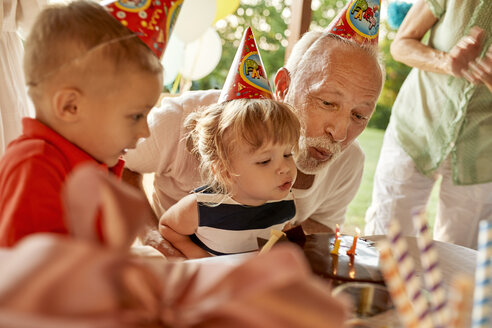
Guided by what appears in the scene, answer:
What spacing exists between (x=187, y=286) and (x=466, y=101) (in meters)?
1.89

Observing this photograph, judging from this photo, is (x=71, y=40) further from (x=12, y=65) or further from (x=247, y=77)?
(x=12, y=65)

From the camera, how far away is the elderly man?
1.57 metres

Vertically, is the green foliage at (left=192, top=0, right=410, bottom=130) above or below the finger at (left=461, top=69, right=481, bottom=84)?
below

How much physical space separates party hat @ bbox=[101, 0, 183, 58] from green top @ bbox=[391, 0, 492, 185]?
144 centimetres

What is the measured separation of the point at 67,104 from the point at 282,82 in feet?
3.26

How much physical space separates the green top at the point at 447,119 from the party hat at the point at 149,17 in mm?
1436

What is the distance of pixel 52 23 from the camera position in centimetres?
81

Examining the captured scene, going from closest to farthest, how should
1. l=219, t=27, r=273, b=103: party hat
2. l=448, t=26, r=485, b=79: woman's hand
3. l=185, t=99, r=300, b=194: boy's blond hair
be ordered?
l=185, t=99, r=300, b=194: boy's blond hair < l=219, t=27, r=273, b=103: party hat < l=448, t=26, r=485, b=79: woman's hand

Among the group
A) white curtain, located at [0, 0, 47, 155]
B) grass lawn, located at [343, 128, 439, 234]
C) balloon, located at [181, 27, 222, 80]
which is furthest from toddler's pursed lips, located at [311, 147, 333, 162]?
grass lawn, located at [343, 128, 439, 234]

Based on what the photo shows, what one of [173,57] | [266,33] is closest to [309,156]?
[173,57]

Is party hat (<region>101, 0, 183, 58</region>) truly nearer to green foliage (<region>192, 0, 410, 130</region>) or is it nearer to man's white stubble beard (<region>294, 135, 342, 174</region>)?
man's white stubble beard (<region>294, 135, 342, 174</region>)

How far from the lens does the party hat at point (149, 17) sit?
90 cm

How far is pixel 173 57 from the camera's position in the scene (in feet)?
11.2

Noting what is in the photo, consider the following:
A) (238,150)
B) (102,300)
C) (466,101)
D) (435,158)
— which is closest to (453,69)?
(466,101)
